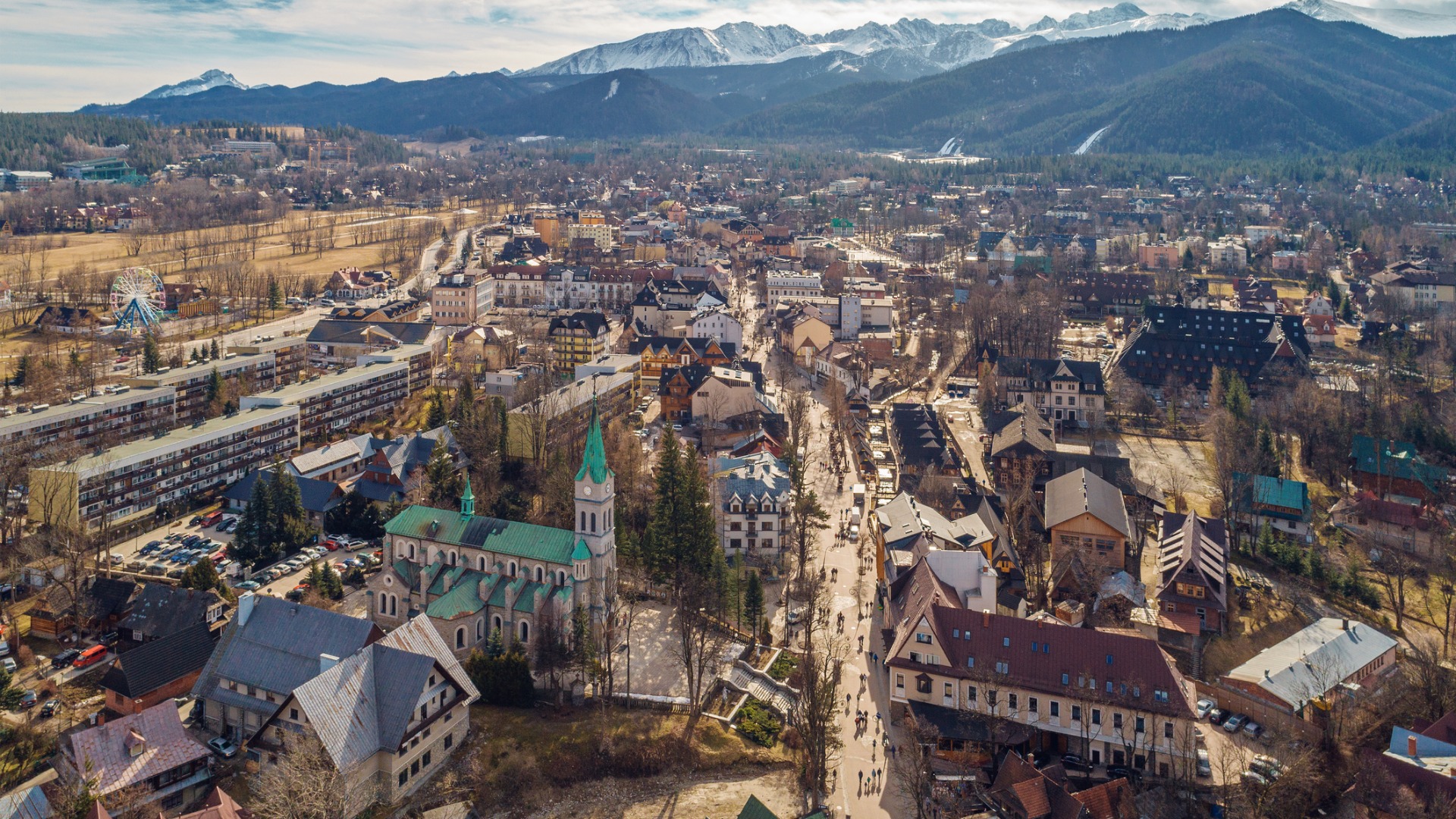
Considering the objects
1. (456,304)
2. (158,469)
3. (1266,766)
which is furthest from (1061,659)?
(456,304)

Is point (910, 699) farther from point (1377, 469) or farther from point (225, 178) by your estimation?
point (225, 178)

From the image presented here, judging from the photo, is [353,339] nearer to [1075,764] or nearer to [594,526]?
[594,526]

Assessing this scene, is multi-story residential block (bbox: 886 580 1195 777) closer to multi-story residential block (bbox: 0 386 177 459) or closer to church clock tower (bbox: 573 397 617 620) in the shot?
church clock tower (bbox: 573 397 617 620)

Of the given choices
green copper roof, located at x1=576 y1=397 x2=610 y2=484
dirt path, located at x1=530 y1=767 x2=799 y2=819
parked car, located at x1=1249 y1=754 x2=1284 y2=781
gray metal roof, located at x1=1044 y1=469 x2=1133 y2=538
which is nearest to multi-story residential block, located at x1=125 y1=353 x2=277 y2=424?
green copper roof, located at x1=576 y1=397 x2=610 y2=484

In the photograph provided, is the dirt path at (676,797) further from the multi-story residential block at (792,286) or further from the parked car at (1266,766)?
the multi-story residential block at (792,286)

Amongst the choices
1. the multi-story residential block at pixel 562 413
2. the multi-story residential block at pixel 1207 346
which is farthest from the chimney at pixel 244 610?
the multi-story residential block at pixel 1207 346

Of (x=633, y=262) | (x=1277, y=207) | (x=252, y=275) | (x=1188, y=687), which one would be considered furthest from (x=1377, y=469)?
(x=1277, y=207)
